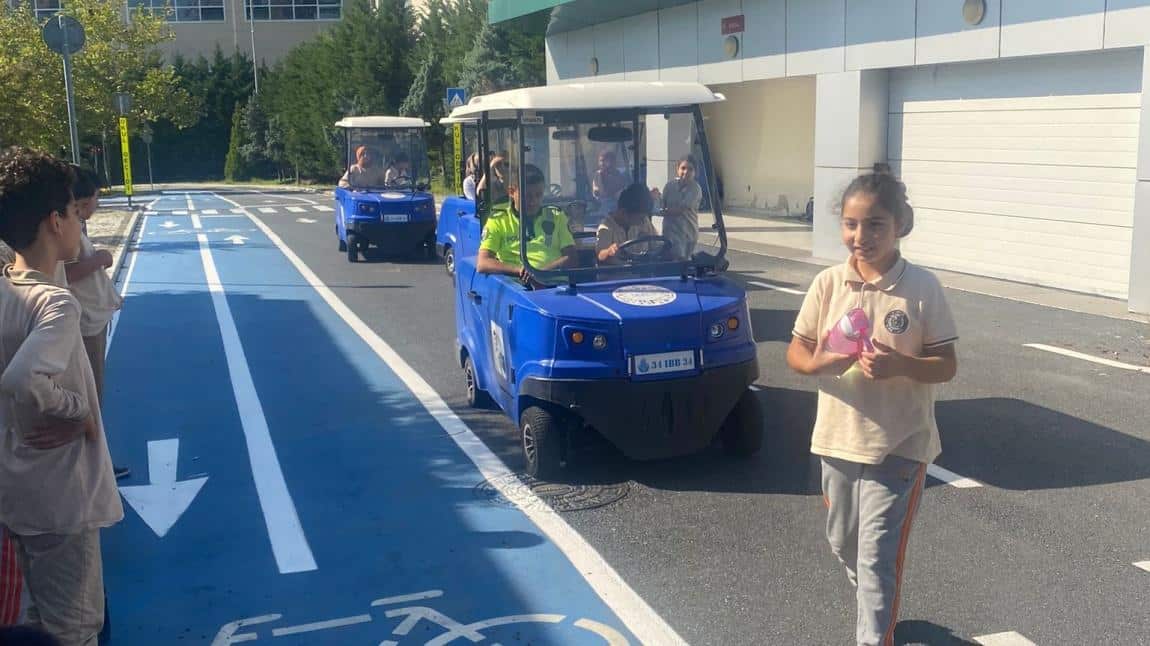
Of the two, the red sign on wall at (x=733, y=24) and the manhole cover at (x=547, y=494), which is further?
the red sign on wall at (x=733, y=24)

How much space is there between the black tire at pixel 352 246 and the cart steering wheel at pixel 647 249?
10877 mm

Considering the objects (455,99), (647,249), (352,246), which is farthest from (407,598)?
(455,99)

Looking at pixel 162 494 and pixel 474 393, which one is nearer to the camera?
pixel 162 494

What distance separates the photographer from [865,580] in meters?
3.80

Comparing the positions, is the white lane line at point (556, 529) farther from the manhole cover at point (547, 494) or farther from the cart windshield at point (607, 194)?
the cart windshield at point (607, 194)

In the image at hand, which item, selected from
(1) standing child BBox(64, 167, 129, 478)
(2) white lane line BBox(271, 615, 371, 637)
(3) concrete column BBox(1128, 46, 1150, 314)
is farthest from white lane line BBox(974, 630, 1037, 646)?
(3) concrete column BBox(1128, 46, 1150, 314)

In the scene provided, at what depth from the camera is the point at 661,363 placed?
5.99 m

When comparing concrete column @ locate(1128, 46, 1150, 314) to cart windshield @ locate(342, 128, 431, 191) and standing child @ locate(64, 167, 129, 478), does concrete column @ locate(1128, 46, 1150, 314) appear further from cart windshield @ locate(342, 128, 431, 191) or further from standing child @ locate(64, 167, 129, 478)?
cart windshield @ locate(342, 128, 431, 191)

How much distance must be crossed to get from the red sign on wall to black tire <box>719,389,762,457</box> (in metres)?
14.9

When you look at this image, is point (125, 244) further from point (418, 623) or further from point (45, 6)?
point (45, 6)

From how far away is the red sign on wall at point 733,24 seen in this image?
789 inches

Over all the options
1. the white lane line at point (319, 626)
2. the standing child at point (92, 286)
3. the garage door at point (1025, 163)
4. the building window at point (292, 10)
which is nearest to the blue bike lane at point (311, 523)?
the white lane line at point (319, 626)

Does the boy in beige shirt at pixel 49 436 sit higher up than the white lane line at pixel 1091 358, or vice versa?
the boy in beige shirt at pixel 49 436

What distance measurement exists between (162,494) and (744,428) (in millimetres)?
3397
